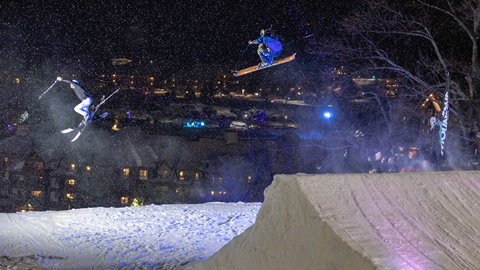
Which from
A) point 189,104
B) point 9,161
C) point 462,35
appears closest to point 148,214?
point 462,35

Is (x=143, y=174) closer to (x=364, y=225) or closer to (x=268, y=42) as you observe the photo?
(x=268, y=42)

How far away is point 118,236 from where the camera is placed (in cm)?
720

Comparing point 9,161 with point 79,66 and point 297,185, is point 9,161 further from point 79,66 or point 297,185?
point 297,185

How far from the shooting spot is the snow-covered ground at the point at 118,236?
231 inches

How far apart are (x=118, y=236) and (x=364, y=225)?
554 centimetres

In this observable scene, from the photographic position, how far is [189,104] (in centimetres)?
5956

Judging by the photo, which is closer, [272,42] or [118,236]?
[118,236]

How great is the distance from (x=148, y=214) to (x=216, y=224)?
2114mm

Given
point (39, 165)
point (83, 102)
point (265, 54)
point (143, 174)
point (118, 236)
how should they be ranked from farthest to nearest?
point (39, 165)
point (143, 174)
point (83, 102)
point (265, 54)
point (118, 236)

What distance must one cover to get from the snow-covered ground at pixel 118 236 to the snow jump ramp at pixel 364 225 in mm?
1975

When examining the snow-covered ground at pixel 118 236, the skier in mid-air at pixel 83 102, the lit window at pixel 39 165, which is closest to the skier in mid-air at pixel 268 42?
the snow-covered ground at pixel 118 236

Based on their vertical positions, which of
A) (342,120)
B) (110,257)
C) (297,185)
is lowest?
(110,257)

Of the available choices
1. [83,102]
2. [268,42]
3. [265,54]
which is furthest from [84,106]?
[268,42]

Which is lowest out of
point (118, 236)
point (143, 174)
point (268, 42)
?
point (118, 236)
